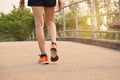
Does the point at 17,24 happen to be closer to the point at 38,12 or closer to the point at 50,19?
the point at 50,19

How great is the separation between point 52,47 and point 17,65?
47 centimetres

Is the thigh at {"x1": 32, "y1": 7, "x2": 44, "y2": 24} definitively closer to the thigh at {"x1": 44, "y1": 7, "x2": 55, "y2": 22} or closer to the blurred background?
the thigh at {"x1": 44, "y1": 7, "x2": 55, "y2": 22}

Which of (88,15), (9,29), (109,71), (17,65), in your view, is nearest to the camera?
(109,71)

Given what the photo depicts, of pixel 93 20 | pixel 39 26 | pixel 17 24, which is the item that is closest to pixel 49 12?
pixel 39 26

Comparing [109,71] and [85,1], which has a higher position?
[85,1]

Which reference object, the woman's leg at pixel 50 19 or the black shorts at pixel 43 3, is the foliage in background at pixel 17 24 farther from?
the black shorts at pixel 43 3

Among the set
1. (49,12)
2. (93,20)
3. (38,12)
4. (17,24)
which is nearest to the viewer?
(38,12)

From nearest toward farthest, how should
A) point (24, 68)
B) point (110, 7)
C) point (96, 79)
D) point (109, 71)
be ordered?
1. point (96, 79)
2. point (109, 71)
3. point (24, 68)
4. point (110, 7)

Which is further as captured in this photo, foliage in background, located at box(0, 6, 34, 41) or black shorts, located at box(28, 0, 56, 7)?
foliage in background, located at box(0, 6, 34, 41)

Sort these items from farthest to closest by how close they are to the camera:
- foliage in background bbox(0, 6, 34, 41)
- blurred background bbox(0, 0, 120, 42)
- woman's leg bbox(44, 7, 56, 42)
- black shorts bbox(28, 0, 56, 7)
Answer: foliage in background bbox(0, 6, 34, 41) < blurred background bbox(0, 0, 120, 42) < woman's leg bbox(44, 7, 56, 42) < black shorts bbox(28, 0, 56, 7)

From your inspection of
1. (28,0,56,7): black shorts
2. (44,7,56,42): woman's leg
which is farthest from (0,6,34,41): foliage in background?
(28,0,56,7): black shorts

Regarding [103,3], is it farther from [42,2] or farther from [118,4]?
[42,2]

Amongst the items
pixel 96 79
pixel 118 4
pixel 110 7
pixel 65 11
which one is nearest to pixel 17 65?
pixel 96 79

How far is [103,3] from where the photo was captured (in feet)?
30.4
